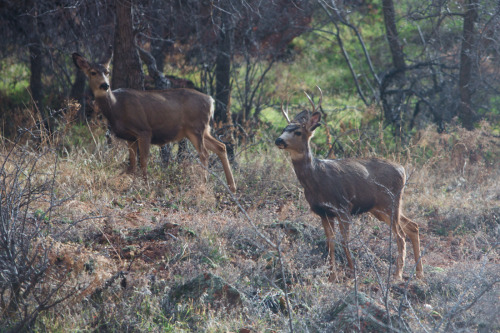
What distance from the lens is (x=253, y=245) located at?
23.3 ft

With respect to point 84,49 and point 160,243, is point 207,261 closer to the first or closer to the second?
→ point 160,243

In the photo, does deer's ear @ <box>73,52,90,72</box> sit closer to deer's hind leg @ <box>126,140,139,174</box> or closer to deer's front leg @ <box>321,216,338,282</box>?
deer's hind leg @ <box>126,140,139,174</box>

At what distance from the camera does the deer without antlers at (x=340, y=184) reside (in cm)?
659

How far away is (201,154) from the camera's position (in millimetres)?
9188

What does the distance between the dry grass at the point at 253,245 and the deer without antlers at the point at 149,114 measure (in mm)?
405

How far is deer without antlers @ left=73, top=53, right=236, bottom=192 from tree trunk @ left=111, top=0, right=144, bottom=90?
88 cm

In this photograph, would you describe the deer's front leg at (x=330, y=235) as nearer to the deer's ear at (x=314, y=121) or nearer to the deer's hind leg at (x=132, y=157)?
the deer's ear at (x=314, y=121)

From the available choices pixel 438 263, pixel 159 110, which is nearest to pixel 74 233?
pixel 159 110

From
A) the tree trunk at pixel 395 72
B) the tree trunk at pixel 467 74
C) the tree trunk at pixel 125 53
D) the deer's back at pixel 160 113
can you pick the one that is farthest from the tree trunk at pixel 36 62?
the tree trunk at pixel 467 74

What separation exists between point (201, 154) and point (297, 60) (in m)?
8.40

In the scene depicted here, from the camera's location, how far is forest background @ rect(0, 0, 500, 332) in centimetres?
541

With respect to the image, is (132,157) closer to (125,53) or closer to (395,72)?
(125,53)

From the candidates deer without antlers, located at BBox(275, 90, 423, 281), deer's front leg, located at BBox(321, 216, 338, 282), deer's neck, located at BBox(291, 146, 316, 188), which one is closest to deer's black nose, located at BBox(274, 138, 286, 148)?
deer without antlers, located at BBox(275, 90, 423, 281)

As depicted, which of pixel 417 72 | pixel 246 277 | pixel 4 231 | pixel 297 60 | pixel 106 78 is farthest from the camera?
pixel 297 60
